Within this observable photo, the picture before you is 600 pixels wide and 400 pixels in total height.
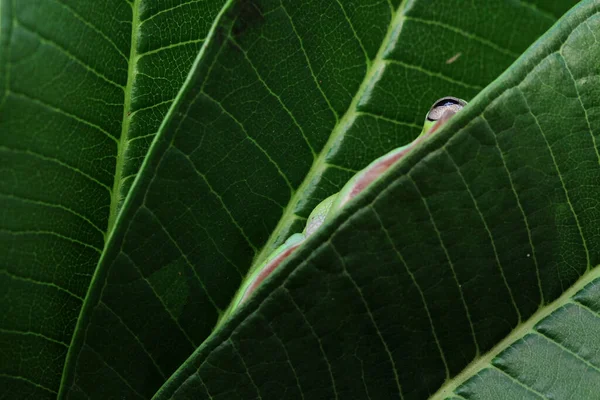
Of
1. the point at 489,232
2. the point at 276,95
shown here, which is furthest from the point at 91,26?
the point at 489,232

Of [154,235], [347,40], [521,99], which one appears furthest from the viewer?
[347,40]

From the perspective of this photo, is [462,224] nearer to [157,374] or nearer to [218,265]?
[218,265]

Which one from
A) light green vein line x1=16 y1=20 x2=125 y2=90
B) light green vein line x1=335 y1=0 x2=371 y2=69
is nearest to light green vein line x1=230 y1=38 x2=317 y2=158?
light green vein line x1=335 y1=0 x2=371 y2=69

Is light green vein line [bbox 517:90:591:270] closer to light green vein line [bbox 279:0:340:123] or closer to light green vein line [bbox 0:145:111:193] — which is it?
light green vein line [bbox 279:0:340:123]

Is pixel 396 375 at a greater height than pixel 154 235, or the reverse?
pixel 154 235

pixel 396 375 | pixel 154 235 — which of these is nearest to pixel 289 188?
pixel 154 235

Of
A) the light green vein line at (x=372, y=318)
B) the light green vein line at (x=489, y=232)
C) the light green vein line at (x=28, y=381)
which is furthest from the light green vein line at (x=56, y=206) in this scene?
the light green vein line at (x=489, y=232)

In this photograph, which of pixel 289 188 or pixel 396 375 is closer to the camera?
pixel 396 375

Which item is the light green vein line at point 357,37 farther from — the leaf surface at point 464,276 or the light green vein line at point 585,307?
the light green vein line at point 585,307
